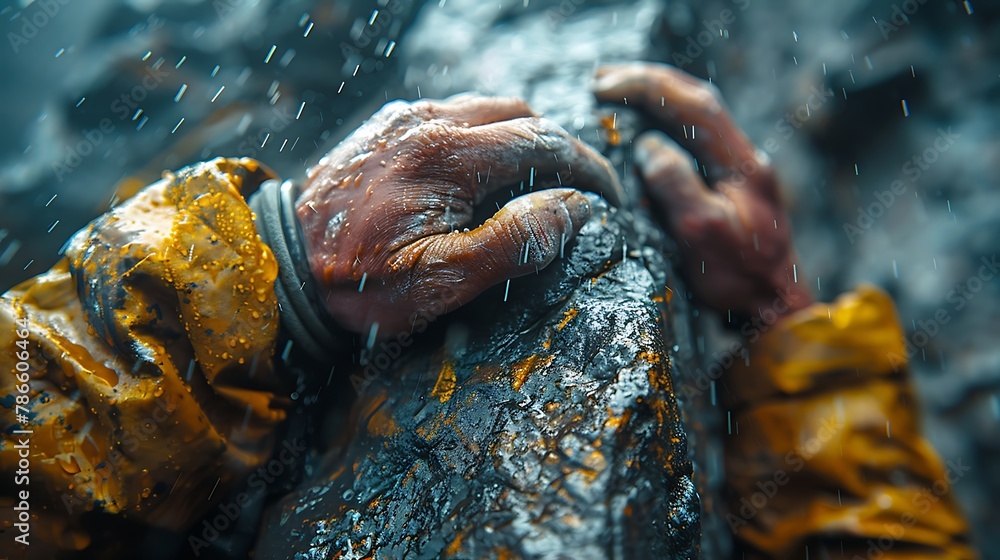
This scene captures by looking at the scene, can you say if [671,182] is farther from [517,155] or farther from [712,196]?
[517,155]

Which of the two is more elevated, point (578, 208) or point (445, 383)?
point (578, 208)

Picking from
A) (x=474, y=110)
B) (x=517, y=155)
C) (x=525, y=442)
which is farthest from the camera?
(x=474, y=110)

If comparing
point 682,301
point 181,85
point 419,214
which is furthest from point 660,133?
point 181,85

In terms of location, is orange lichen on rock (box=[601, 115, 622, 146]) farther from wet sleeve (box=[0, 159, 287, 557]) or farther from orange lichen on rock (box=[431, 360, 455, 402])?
wet sleeve (box=[0, 159, 287, 557])

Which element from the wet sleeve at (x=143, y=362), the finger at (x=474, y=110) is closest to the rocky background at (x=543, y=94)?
the finger at (x=474, y=110)

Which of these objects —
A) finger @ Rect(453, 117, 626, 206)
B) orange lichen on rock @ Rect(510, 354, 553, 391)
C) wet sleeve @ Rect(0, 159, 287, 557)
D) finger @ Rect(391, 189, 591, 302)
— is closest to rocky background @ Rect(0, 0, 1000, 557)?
finger @ Rect(453, 117, 626, 206)

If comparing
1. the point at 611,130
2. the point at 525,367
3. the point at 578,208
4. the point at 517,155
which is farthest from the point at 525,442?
the point at 611,130

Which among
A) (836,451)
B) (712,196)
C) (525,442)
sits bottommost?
(836,451)

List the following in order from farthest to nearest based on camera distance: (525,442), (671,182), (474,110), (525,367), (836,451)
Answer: (671,182) < (836,451) < (474,110) < (525,367) < (525,442)
